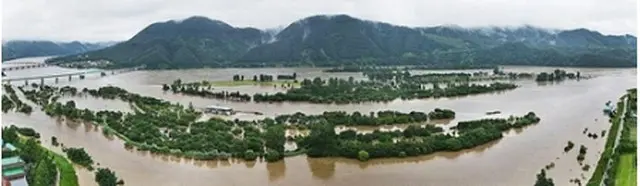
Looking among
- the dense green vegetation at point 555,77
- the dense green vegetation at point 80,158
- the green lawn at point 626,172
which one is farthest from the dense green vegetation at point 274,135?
the dense green vegetation at point 555,77

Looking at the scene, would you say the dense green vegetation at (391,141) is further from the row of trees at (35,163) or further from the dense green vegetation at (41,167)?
the row of trees at (35,163)

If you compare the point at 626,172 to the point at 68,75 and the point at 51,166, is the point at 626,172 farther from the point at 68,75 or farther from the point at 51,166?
the point at 68,75

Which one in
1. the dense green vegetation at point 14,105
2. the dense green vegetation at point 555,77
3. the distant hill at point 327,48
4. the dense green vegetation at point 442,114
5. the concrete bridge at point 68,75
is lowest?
the dense green vegetation at point 442,114

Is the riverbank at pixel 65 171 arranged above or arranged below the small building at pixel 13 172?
below

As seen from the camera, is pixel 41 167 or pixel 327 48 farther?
pixel 327 48

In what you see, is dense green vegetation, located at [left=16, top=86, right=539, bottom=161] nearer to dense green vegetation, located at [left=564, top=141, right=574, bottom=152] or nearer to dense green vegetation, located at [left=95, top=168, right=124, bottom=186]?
dense green vegetation, located at [left=564, top=141, right=574, bottom=152]

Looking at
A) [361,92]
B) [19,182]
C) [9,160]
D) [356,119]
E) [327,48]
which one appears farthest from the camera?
[327,48]

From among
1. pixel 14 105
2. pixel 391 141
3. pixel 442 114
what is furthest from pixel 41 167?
pixel 14 105
